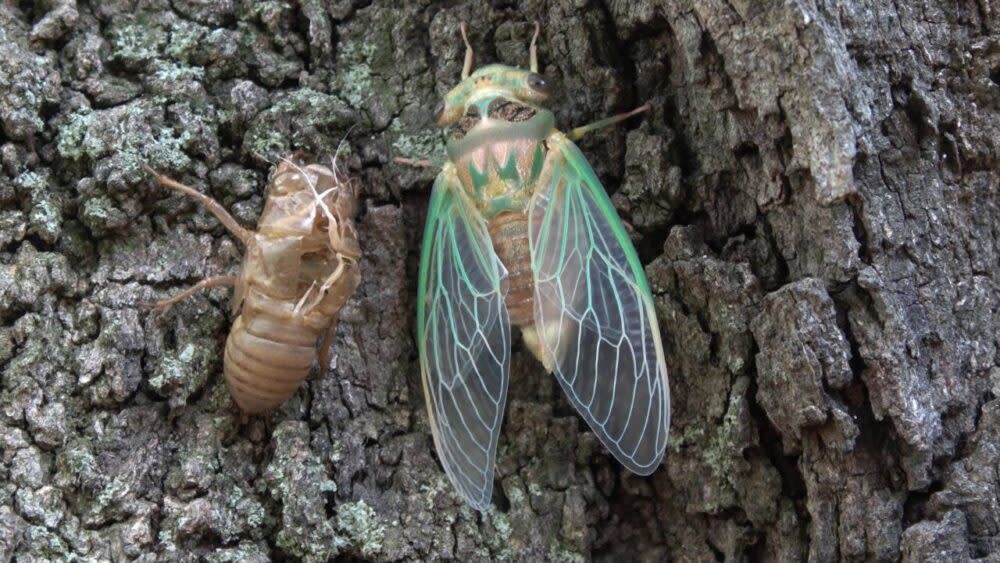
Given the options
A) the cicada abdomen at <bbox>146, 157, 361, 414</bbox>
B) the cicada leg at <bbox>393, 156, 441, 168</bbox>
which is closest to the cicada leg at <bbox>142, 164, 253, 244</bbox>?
the cicada abdomen at <bbox>146, 157, 361, 414</bbox>

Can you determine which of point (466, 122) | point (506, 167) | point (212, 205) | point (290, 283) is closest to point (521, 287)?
point (506, 167)

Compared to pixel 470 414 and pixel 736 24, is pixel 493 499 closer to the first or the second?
pixel 470 414

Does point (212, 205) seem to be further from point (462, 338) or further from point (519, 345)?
point (519, 345)

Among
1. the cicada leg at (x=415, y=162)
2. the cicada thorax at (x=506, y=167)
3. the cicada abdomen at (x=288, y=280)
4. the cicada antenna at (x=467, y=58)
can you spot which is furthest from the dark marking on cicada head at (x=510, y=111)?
the cicada abdomen at (x=288, y=280)

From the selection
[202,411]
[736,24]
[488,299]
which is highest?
[736,24]

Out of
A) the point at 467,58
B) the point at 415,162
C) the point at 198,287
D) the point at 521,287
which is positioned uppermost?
the point at 467,58

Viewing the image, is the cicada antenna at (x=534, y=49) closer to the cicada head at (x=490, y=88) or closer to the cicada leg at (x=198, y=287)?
the cicada head at (x=490, y=88)

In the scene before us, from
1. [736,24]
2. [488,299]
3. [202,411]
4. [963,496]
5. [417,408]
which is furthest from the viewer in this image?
[488,299]

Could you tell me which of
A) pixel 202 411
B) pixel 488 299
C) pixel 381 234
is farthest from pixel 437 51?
pixel 202 411
